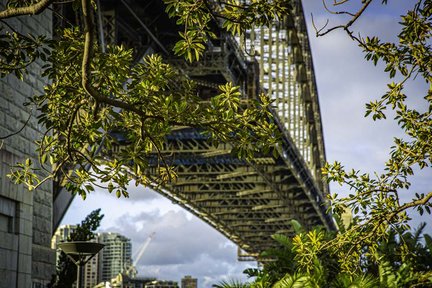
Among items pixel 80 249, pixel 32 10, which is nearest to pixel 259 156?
pixel 80 249

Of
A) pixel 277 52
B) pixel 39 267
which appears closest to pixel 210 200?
pixel 277 52

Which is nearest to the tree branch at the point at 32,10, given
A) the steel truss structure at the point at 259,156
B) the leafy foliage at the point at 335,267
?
the leafy foliage at the point at 335,267

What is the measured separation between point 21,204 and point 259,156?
4440 centimetres

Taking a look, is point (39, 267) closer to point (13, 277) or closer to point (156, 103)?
point (13, 277)

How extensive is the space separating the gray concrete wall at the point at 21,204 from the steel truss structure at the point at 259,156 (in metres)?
14.9

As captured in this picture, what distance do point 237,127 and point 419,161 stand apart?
2998mm

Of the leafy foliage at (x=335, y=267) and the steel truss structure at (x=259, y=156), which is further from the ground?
the steel truss structure at (x=259, y=156)

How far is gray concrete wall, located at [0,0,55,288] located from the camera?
16562mm

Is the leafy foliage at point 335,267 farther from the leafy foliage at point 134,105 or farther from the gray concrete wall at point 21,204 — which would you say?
the gray concrete wall at point 21,204

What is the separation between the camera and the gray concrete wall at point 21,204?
16.6 m

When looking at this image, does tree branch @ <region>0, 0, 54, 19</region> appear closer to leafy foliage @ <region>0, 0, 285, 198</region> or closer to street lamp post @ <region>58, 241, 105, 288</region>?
leafy foliage @ <region>0, 0, 285, 198</region>

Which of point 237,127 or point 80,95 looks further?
point 80,95

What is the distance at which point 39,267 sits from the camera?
1841cm

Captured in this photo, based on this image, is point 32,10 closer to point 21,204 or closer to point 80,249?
point 80,249
